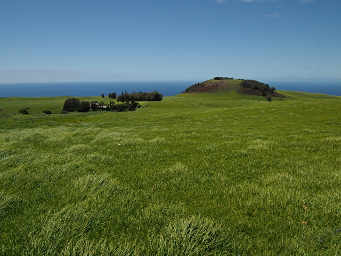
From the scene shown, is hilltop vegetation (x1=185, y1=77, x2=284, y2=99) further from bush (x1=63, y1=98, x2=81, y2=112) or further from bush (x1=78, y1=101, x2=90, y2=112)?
bush (x1=63, y1=98, x2=81, y2=112)

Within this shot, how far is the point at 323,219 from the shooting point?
4008mm

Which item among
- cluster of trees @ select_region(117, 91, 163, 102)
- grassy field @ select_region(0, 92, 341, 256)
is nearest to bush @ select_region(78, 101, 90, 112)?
cluster of trees @ select_region(117, 91, 163, 102)

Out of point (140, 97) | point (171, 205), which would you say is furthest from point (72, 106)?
point (171, 205)

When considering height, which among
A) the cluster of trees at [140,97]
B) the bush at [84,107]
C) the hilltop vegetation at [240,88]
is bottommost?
the bush at [84,107]

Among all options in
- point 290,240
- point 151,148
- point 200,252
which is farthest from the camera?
point 151,148

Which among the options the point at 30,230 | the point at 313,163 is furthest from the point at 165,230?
the point at 313,163

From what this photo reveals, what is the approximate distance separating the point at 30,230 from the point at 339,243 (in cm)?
551

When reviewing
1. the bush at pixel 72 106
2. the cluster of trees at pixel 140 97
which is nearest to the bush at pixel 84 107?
the bush at pixel 72 106

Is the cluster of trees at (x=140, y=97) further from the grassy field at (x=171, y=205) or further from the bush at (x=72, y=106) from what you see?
the grassy field at (x=171, y=205)

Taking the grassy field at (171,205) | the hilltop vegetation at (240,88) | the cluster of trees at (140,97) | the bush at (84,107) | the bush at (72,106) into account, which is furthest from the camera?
the hilltop vegetation at (240,88)

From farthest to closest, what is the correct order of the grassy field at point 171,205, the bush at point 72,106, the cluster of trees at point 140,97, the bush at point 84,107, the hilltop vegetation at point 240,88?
the hilltop vegetation at point 240,88 < the cluster of trees at point 140,97 < the bush at point 72,106 < the bush at point 84,107 < the grassy field at point 171,205

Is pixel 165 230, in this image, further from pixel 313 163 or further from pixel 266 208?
pixel 313 163

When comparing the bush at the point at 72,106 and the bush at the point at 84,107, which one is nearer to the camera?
the bush at the point at 84,107

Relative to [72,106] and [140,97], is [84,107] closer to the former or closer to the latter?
[72,106]
